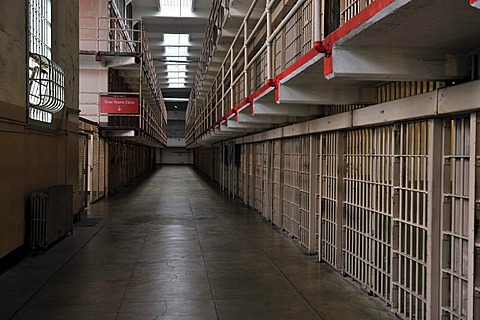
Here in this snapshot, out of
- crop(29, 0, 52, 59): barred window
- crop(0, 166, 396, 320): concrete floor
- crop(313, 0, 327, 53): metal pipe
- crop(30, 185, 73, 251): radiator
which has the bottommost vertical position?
crop(0, 166, 396, 320): concrete floor

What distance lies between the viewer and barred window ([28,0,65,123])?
6.89m

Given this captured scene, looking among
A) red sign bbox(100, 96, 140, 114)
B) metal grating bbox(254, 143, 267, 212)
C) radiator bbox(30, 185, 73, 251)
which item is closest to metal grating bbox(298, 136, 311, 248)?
metal grating bbox(254, 143, 267, 212)

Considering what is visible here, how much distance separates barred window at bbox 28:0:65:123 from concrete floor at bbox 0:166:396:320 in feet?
7.06

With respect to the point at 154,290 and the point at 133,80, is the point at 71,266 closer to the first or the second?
the point at 154,290

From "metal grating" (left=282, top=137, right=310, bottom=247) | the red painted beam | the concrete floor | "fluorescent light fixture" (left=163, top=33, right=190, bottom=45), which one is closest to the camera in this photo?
the red painted beam

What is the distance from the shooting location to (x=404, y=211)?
4.26m

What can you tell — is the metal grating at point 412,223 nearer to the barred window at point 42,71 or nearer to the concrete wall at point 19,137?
the concrete wall at point 19,137

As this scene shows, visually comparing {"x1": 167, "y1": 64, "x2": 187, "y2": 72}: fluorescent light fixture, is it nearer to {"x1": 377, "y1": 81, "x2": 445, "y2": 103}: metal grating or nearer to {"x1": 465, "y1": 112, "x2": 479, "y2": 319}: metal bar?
{"x1": 377, "y1": 81, "x2": 445, "y2": 103}: metal grating

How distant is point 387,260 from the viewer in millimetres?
4551

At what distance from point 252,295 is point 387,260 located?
142cm

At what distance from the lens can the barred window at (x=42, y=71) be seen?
689 centimetres

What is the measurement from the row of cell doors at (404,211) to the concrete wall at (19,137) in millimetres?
3946

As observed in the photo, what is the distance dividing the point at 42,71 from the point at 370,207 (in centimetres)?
519

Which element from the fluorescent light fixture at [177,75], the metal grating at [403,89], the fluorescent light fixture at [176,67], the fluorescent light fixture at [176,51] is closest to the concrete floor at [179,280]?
the metal grating at [403,89]
